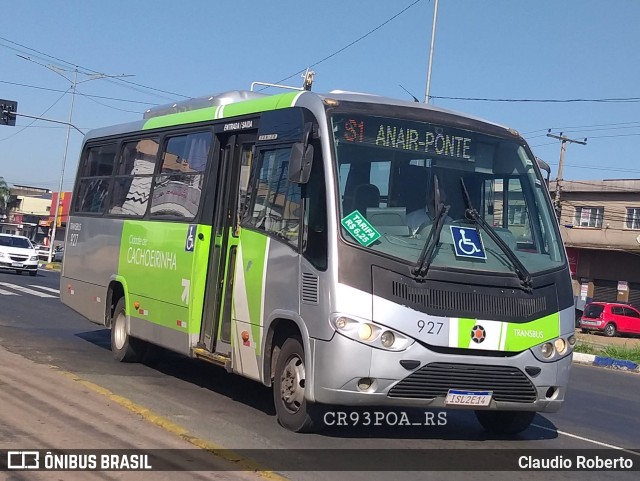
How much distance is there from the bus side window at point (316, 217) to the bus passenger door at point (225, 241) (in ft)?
5.41

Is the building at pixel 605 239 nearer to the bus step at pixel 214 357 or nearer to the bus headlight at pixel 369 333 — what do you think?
the bus step at pixel 214 357

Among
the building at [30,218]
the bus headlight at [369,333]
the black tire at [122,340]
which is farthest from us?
the building at [30,218]

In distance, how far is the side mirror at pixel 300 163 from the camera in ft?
25.2

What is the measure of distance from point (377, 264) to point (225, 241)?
275cm

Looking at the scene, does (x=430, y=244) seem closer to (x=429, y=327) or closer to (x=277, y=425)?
(x=429, y=327)

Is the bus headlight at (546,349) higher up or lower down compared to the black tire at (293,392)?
higher up

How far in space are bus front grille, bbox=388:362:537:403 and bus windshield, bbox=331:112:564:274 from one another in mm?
861

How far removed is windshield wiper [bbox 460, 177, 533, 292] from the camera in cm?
775

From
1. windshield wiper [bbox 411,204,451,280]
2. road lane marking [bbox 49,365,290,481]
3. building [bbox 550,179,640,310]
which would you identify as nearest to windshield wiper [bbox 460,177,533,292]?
windshield wiper [bbox 411,204,451,280]

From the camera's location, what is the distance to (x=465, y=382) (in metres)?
7.42

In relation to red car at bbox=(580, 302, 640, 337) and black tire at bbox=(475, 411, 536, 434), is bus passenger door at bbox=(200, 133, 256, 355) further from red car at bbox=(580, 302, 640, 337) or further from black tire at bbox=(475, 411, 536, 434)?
red car at bbox=(580, 302, 640, 337)

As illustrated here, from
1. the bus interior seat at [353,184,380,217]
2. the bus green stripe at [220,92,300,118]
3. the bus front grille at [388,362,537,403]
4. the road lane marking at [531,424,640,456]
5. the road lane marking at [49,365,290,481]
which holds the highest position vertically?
the bus green stripe at [220,92,300,118]

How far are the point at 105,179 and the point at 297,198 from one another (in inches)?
229

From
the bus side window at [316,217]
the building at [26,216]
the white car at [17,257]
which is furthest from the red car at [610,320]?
the building at [26,216]
